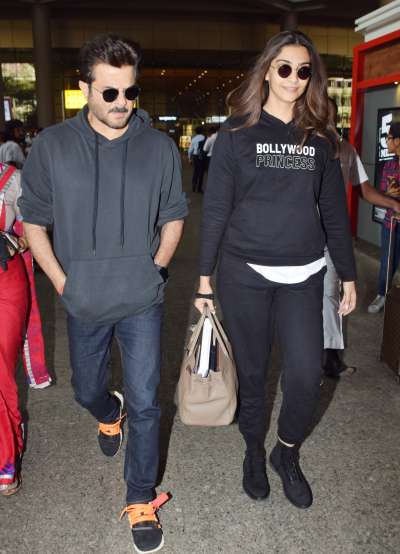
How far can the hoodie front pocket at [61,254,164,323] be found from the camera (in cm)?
249

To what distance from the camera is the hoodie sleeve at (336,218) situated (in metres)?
2.75

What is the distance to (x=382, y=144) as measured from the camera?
9.02 m

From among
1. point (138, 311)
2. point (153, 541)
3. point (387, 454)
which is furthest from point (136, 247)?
point (387, 454)

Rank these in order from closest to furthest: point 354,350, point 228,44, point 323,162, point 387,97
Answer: point 323,162, point 354,350, point 387,97, point 228,44

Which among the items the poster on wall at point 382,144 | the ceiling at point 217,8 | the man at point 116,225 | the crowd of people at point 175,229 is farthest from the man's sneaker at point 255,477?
the ceiling at point 217,8

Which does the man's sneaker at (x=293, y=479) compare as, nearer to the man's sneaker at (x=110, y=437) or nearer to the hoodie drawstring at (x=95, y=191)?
the man's sneaker at (x=110, y=437)

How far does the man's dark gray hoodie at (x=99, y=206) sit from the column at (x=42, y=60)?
29561 mm

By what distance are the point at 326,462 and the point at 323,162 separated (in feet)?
5.61

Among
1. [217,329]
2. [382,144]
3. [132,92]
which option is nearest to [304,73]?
[132,92]

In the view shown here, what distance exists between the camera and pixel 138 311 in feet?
8.56

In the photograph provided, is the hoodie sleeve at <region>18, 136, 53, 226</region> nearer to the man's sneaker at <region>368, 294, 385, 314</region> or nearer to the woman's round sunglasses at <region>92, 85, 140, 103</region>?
the woman's round sunglasses at <region>92, 85, 140, 103</region>

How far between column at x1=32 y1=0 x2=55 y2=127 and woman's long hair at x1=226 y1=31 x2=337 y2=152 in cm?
2951

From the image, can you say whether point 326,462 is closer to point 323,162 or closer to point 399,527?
point 399,527

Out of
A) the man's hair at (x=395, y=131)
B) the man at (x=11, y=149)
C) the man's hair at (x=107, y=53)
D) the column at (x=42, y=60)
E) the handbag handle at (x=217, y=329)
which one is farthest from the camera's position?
the column at (x=42, y=60)
